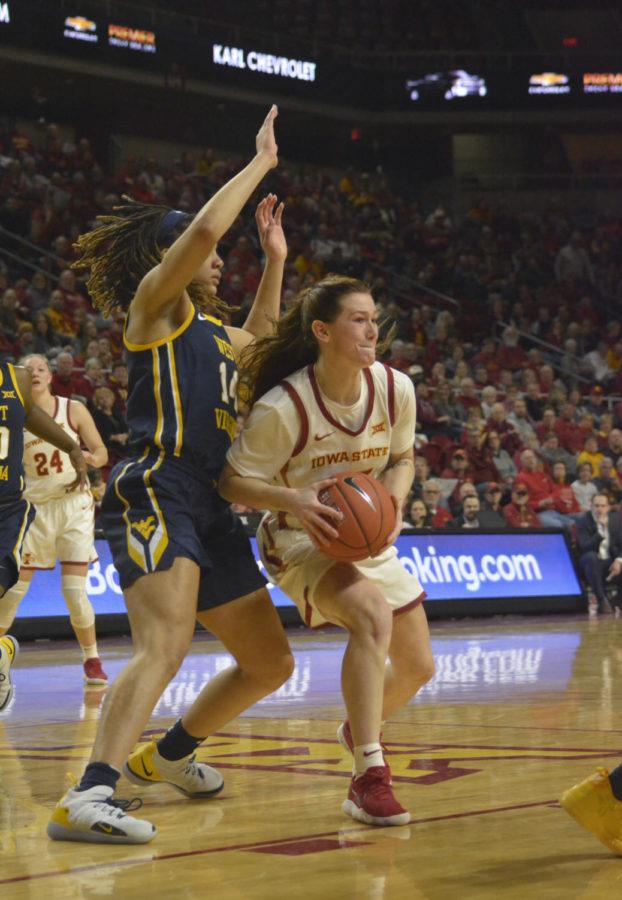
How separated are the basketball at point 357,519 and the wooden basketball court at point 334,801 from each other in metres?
0.83

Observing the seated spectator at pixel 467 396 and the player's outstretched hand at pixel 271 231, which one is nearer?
the player's outstretched hand at pixel 271 231

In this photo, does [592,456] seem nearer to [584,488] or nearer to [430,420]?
[584,488]

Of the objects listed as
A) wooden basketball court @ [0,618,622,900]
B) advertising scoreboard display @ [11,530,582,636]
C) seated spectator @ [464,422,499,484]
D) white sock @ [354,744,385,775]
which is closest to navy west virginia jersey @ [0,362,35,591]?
wooden basketball court @ [0,618,622,900]

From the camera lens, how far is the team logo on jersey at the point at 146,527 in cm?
434

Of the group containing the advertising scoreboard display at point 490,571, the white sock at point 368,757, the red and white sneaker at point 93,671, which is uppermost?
the white sock at point 368,757

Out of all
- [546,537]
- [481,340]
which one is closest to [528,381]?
[481,340]

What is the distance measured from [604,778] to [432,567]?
10.5 metres

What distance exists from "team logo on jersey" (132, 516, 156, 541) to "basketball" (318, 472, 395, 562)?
54cm

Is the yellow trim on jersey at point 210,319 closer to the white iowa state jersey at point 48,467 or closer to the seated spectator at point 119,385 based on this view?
the white iowa state jersey at point 48,467

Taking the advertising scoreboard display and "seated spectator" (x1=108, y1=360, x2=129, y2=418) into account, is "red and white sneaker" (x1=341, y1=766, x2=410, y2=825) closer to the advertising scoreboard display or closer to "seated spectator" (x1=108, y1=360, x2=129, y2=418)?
the advertising scoreboard display

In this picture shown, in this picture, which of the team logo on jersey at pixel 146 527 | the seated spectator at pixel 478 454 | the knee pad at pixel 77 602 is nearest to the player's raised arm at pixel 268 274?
the team logo on jersey at pixel 146 527

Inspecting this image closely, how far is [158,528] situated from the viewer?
435 centimetres

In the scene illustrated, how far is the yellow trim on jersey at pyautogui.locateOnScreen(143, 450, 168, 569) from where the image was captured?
430 cm

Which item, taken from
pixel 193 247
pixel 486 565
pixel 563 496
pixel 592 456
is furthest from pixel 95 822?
pixel 592 456
